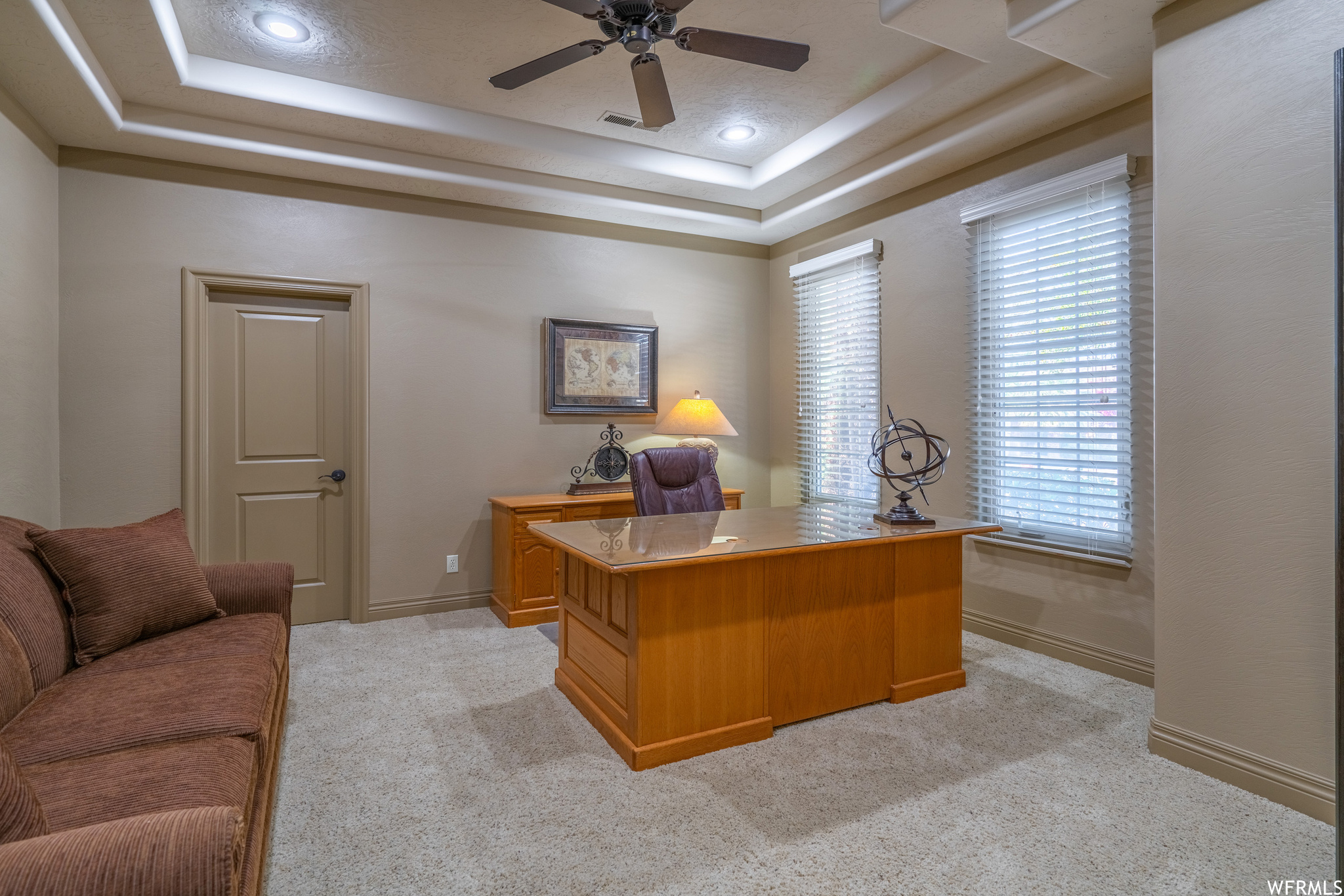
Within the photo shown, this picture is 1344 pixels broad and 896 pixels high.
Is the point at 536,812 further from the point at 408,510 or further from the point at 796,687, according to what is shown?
the point at 408,510

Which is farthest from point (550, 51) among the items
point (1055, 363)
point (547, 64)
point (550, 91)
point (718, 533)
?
point (1055, 363)

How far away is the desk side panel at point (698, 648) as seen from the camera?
2.37 metres

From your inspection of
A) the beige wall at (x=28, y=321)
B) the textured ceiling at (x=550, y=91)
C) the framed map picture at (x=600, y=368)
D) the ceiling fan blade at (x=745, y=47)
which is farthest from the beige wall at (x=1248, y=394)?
the beige wall at (x=28, y=321)

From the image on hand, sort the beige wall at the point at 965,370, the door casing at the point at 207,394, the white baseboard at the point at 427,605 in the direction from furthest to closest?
1. the white baseboard at the point at 427,605
2. the door casing at the point at 207,394
3. the beige wall at the point at 965,370

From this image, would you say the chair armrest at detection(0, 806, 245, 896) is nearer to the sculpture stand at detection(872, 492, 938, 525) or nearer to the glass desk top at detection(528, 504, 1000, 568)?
the glass desk top at detection(528, 504, 1000, 568)

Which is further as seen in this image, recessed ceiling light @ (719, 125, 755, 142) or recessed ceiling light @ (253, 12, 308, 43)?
recessed ceiling light @ (719, 125, 755, 142)

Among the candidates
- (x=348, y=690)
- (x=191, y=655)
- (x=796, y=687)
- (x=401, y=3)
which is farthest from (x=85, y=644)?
(x=401, y=3)

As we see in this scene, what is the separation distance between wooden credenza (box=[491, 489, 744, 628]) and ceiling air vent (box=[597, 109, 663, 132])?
214 centimetres

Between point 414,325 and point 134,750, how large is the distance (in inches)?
121

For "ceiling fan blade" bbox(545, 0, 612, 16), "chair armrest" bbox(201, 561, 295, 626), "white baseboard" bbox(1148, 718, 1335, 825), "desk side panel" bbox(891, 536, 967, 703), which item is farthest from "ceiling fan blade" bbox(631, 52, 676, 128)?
"white baseboard" bbox(1148, 718, 1335, 825)

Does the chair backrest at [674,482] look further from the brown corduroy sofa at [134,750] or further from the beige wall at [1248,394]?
the beige wall at [1248,394]

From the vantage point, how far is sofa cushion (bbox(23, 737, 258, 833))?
1.26 meters

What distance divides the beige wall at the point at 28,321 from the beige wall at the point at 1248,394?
4.51 meters

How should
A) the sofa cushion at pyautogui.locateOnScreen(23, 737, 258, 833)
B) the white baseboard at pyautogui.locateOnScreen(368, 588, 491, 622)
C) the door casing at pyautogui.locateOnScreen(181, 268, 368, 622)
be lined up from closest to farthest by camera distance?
the sofa cushion at pyautogui.locateOnScreen(23, 737, 258, 833) → the door casing at pyautogui.locateOnScreen(181, 268, 368, 622) → the white baseboard at pyautogui.locateOnScreen(368, 588, 491, 622)
